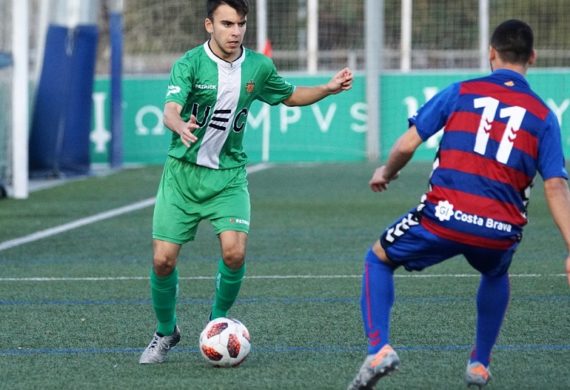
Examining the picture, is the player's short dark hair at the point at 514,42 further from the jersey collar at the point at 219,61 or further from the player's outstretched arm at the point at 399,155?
the jersey collar at the point at 219,61

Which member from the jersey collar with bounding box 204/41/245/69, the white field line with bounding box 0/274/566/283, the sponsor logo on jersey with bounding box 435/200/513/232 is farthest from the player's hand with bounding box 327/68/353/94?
the white field line with bounding box 0/274/566/283

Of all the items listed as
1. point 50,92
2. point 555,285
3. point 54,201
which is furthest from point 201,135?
point 50,92

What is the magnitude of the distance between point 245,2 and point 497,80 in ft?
5.31

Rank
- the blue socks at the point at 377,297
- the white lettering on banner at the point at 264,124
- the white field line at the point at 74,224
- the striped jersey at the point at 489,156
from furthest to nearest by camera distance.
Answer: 1. the white lettering on banner at the point at 264,124
2. the white field line at the point at 74,224
3. the blue socks at the point at 377,297
4. the striped jersey at the point at 489,156

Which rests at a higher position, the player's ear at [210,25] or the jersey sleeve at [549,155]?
the player's ear at [210,25]

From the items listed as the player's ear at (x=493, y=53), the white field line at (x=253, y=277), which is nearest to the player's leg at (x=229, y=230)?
the player's ear at (x=493, y=53)

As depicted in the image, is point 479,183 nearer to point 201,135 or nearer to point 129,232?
point 201,135

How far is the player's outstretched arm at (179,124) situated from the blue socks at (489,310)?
1346mm

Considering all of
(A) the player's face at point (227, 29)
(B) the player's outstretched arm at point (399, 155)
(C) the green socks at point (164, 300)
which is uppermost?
(A) the player's face at point (227, 29)

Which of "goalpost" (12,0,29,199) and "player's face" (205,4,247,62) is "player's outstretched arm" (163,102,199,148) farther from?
"goalpost" (12,0,29,199)

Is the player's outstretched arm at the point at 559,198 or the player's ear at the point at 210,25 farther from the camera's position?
the player's ear at the point at 210,25

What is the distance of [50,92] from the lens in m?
18.5

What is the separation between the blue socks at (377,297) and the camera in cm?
515

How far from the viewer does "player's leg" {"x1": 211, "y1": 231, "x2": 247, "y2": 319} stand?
245 inches
